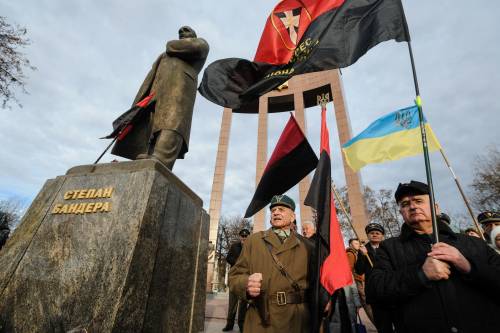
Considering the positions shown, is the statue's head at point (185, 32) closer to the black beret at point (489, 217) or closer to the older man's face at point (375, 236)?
the older man's face at point (375, 236)

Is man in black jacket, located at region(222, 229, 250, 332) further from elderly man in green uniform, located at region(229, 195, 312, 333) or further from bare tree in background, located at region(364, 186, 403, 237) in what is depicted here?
bare tree in background, located at region(364, 186, 403, 237)

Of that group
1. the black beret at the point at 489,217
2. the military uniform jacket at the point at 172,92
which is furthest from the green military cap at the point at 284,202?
the black beret at the point at 489,217

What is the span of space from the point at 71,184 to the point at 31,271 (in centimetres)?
93

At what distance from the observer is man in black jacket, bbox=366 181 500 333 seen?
1.66 metres

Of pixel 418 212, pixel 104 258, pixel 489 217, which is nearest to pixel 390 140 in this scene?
pixel 418 212

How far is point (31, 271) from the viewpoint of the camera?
2289mm

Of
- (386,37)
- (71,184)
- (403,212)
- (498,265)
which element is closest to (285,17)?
(386,37)

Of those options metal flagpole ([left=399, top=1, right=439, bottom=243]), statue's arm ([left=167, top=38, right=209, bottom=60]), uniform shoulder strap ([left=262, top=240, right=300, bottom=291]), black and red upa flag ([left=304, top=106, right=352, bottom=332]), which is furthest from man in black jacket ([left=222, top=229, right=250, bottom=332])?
statue's arm ([left=167, top=38, right=209, bottom=60])

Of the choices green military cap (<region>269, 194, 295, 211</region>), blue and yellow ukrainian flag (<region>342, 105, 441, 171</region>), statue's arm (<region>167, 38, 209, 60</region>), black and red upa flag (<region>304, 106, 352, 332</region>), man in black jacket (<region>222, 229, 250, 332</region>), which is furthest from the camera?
man in black jacket (<region>222, 229, 250, 332</region>)

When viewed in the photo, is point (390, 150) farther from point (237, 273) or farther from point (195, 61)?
point (195, 61)

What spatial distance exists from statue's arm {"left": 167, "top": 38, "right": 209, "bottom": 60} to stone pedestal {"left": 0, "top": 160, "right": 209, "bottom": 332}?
6.12 ft

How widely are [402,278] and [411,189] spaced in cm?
70

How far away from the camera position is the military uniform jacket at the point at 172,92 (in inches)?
147

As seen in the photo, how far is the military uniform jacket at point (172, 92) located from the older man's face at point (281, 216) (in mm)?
1619
